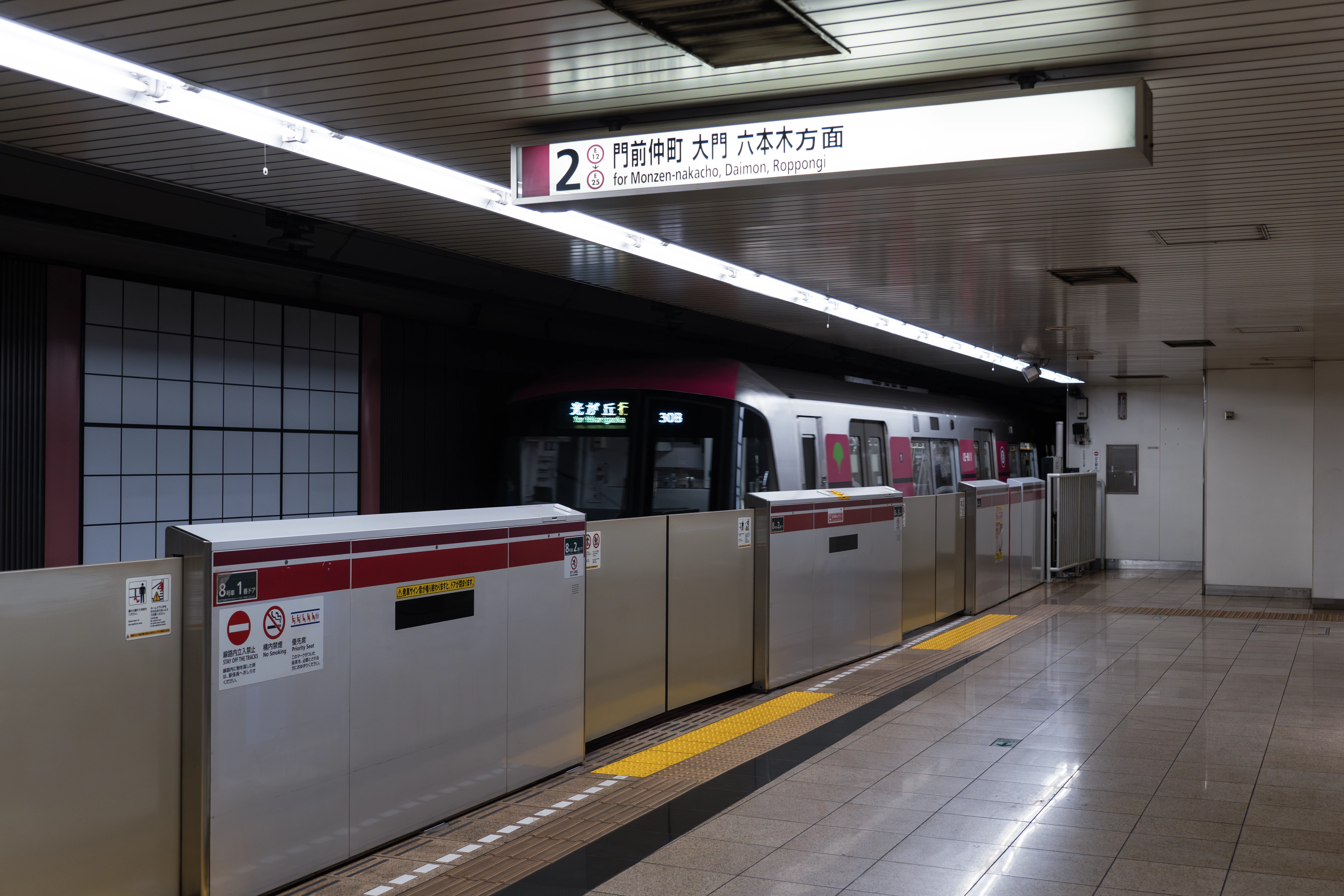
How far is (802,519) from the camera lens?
862cm

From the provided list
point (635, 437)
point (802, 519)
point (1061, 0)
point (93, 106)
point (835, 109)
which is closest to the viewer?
point (1061, 0)

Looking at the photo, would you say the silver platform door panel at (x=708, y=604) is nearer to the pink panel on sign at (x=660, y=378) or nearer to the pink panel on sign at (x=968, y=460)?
the pink panel on sign at (x=660, y=378)

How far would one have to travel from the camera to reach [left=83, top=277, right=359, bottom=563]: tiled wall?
28.9 feet

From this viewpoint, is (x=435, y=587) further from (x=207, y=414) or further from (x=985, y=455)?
(x=985, y=455)

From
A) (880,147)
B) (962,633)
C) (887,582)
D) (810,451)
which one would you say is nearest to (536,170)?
(880,147)

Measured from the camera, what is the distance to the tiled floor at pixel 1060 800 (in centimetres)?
439

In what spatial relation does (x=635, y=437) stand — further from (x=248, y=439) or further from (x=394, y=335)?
(x=248, y=439)

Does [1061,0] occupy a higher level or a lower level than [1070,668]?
higher

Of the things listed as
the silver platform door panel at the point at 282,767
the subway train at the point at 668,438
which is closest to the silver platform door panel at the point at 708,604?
the subway train at the point at 668,438

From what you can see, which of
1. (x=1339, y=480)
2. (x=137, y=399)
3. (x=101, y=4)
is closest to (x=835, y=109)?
(x=101, y=4)

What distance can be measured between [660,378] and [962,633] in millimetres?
3978

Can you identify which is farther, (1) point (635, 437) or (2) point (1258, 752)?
(1) point (635, 437)

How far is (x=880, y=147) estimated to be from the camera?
14.8ft

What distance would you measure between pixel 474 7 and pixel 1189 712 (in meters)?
6.31
